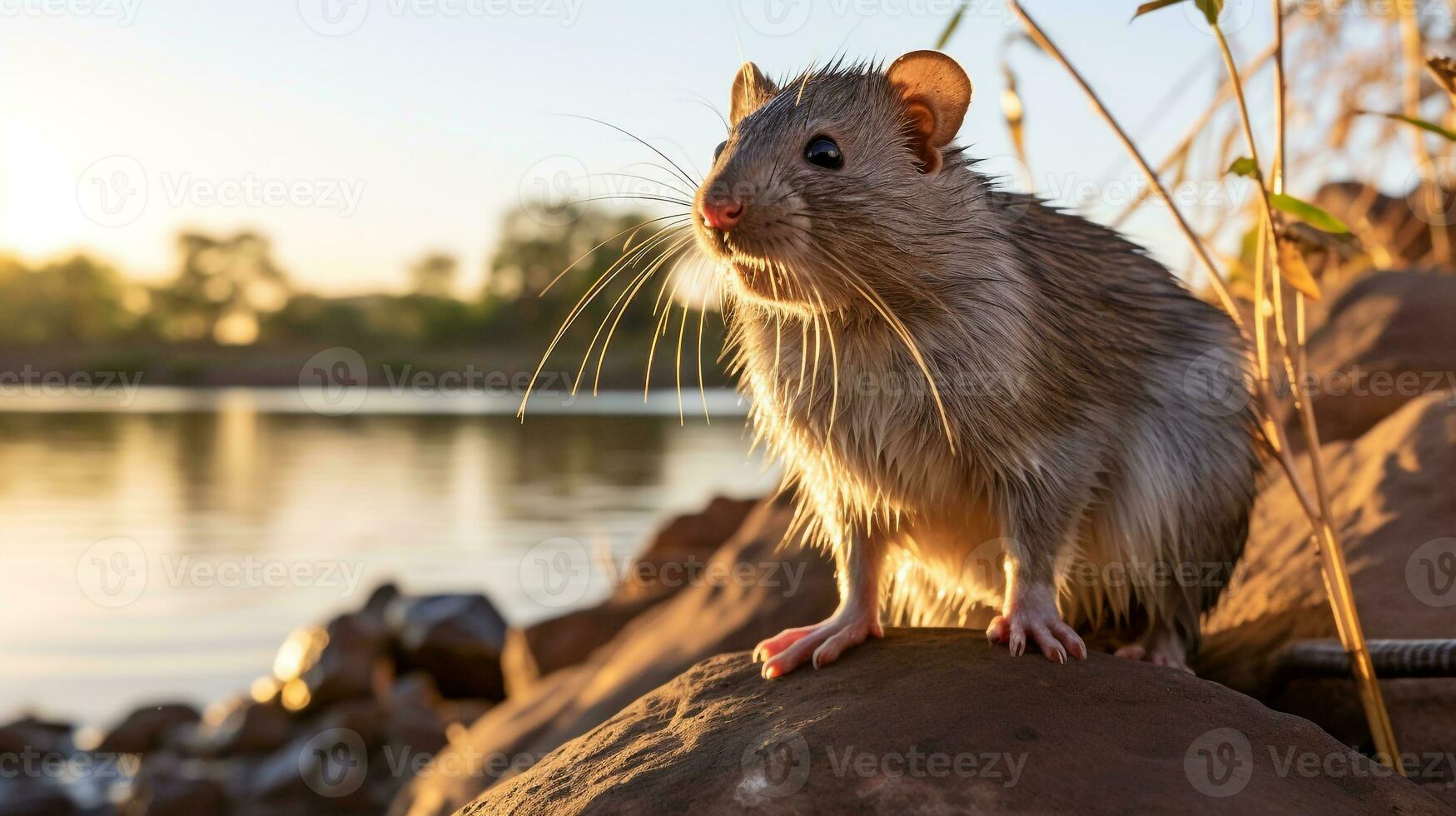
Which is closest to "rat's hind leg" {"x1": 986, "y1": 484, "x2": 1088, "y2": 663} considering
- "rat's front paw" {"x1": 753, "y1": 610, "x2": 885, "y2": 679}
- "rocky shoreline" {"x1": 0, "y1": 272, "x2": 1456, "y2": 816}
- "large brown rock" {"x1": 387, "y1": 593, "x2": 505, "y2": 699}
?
"rocky shoreline" {"x1": 0, "y1": 272, "x2": 1456, "y2": 816}

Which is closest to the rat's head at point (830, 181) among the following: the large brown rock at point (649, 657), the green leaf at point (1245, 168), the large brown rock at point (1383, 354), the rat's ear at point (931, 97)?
the rat's ear at point (931, 97)

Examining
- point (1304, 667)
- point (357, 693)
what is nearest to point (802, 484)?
point (1304, 667)

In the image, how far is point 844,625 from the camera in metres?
3.77

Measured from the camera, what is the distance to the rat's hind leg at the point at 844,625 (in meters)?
3.65

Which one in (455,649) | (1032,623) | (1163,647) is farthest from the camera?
(455,649)

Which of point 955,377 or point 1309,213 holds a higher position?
point 1309,213

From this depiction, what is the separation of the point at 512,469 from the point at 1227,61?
2604 cm

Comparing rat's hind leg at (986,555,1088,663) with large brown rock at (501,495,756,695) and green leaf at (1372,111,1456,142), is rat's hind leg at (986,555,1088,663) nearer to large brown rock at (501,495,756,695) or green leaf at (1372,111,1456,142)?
green leaf at (1372,111,1456,142)

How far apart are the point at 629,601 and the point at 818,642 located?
20.7 feet

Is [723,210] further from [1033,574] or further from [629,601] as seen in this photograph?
[629,601]

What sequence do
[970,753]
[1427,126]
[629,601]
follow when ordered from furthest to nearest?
[629,601] < [1427,126] < [970,753]

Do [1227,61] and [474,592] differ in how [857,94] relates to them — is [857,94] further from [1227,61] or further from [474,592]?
[474,592]

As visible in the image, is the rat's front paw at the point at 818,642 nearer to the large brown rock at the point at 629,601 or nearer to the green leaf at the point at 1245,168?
the green leaf at the point at 1245,168

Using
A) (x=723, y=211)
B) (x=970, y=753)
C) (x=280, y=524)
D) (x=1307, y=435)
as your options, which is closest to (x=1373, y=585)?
(x=1307, y=435)
